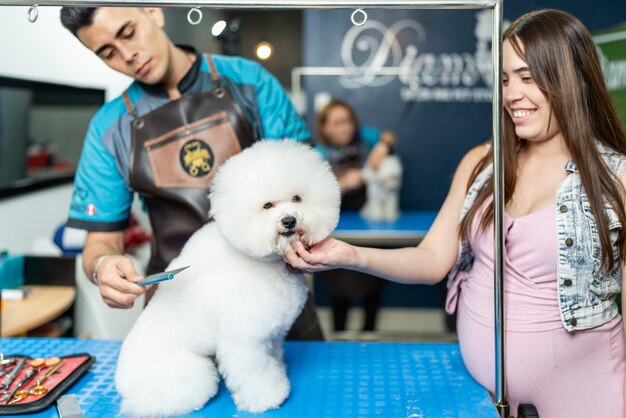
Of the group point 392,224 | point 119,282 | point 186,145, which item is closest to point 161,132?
point 186,145

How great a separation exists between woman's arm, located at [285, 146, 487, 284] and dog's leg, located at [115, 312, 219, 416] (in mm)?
266

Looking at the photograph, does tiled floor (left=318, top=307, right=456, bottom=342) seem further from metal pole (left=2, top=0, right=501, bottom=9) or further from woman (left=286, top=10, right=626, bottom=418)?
metal pole (left=2, top=0, right=501, bottom=9)

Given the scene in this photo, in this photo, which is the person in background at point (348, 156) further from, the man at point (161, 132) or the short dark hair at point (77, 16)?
the short dark hair at point (77, 16)

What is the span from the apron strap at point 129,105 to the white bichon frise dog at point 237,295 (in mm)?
385

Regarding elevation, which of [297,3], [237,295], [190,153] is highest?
[297,3]

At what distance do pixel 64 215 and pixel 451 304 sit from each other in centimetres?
243

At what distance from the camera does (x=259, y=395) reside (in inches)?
43.0

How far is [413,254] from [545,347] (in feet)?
1.00

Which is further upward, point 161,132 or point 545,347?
point 161,132

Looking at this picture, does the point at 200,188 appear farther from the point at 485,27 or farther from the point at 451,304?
the point at 485,27

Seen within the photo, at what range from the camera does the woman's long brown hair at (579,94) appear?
1117 mm

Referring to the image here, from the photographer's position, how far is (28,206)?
283cm

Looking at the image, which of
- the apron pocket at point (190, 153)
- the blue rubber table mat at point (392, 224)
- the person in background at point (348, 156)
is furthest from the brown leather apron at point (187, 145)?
the person in background at point (348, 156)

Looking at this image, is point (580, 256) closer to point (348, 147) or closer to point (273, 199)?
point (273, 199)
